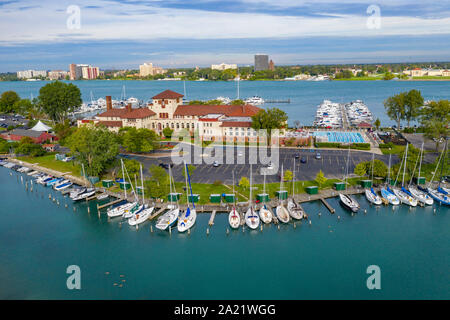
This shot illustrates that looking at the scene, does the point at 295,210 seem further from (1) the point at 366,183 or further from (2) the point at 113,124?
(2) the point at 113,124

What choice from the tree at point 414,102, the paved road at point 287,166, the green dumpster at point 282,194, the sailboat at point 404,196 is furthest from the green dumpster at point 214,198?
the tree at point 414,102

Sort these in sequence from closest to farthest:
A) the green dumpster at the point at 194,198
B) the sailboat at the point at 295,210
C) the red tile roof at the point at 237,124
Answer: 1. the sailboat at the point at 295,210
2. the green dumpster at the point at 194,198
3. the red tile roof at the point at 237,124

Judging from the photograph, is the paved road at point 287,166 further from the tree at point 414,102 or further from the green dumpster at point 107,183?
the tree at point 414,102

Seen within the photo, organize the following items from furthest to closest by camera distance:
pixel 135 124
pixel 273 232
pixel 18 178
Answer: pixel 135 124 → pixel 18 178 → pixel 273 232

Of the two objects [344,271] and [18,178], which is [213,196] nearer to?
[344,271]

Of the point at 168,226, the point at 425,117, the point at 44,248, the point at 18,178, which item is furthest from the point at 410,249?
the point at 18,178

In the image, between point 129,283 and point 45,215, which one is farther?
point 45,215
